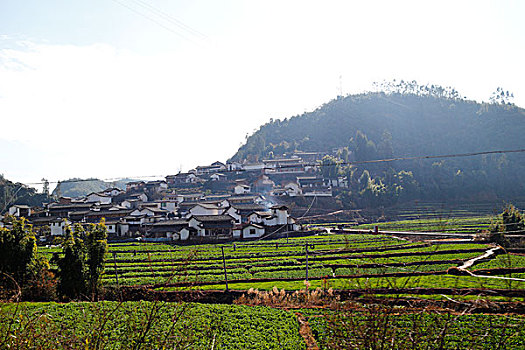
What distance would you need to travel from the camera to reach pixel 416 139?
122000mm

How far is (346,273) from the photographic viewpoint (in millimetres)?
23828

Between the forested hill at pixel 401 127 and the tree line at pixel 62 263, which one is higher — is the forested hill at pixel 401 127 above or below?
above

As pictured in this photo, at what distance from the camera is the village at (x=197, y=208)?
4909cm

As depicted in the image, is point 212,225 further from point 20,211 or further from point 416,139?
point 416,139

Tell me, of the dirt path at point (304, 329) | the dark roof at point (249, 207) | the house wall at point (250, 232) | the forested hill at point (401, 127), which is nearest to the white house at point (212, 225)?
the house wall at point (250, 232)

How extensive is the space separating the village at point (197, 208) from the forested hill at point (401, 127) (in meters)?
33.9

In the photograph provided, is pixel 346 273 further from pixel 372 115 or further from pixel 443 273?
pixel 372 115

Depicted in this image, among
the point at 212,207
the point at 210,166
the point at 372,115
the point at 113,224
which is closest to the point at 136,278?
the point at 113,224

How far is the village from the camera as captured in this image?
161 ft

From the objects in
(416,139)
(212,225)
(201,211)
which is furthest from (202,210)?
(416,139)

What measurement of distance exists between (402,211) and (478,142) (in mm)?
63035

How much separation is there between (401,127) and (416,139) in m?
9.92

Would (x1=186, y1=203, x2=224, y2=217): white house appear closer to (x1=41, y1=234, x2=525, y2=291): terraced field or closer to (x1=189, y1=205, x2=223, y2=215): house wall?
(x1=189, y1=205, x2=223, y2=215): house wall

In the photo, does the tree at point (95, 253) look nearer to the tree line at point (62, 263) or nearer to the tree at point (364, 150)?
the tree line at point (62, 263)
